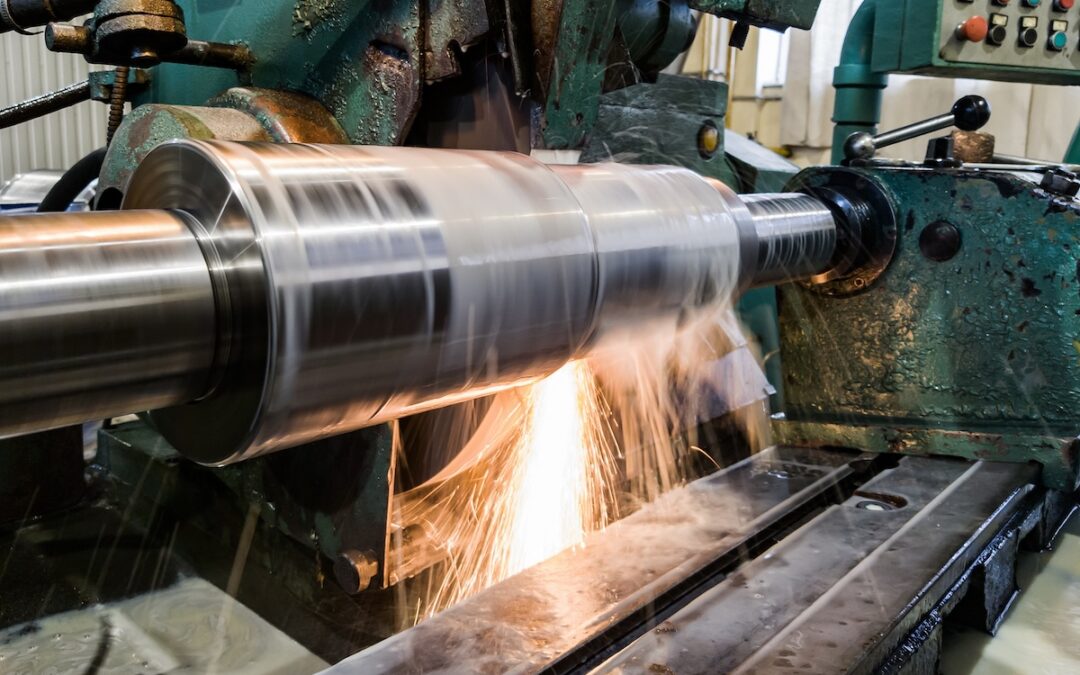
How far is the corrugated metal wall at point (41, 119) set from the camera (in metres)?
3.57

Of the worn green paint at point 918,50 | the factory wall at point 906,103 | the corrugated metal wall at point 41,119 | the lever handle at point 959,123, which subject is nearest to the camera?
the lever handle at point 959,123

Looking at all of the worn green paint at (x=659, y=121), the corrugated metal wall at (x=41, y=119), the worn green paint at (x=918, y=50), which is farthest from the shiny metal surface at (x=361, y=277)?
the corrugated metal wall at (x=41, y=119)

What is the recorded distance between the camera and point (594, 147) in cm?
164

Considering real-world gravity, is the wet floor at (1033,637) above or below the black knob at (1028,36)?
below

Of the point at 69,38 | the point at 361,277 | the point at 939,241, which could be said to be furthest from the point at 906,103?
the point at 361,277

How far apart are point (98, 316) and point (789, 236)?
0.85m

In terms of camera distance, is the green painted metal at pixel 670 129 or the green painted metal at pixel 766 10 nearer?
the green painted metal at pixel 766 10

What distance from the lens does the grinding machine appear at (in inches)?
22.0

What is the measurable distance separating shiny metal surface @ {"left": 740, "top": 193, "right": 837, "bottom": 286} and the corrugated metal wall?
334cm

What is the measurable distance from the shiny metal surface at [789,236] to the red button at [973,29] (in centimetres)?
72

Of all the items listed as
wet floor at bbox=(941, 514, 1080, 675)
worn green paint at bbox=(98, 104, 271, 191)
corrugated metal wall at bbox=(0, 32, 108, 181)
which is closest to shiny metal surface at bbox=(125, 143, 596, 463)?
worn green paint at bbox=(98, 104, 271, 191)

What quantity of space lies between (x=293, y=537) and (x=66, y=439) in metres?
0.60

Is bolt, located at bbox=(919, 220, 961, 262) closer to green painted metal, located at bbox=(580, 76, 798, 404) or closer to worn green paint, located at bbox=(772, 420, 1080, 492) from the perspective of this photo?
worn green paint, located at bbox=(772, 420, 1080, 492)

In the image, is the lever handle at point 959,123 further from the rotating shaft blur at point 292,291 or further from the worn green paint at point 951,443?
the rotating shaft blur at point 292,291
